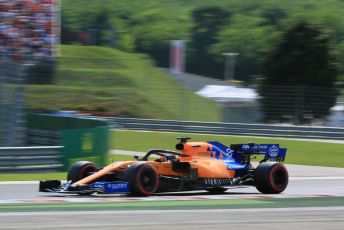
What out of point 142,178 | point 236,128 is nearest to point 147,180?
point 142,178

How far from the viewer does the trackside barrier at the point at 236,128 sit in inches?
1362

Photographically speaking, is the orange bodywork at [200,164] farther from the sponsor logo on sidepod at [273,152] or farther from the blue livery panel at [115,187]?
the sponsor logo on sidepod at [273,152]

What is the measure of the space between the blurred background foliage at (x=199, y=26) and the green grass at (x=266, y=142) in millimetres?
58733

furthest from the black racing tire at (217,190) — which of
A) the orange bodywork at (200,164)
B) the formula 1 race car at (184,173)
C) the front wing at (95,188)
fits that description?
the front wing at (95,188)

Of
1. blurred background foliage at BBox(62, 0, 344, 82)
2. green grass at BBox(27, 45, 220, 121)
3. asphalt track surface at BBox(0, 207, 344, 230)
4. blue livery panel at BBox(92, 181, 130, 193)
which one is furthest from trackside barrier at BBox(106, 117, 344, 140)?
blurred background foliage at BBox(62, 0, 344, 82)

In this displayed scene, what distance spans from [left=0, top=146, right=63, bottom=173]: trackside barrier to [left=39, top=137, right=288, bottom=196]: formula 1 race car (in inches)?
210

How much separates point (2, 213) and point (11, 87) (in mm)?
13350

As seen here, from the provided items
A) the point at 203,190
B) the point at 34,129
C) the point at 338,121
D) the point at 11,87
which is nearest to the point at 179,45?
the point at 338,121

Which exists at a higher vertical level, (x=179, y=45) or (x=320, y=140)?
(x=179, y=45)

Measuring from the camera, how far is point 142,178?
1403 centimetres

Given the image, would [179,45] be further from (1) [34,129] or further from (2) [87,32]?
(2) [87,32]

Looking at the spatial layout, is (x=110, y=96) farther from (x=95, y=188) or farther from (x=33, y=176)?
(x=95, y=188)

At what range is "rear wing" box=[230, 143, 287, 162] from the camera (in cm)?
1574

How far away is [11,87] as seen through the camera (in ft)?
80.1
